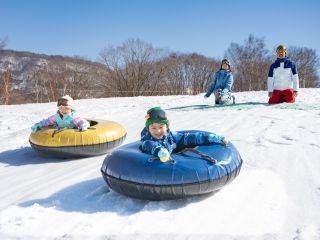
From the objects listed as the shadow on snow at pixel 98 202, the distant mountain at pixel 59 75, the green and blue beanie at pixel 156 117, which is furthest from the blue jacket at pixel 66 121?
the distant mountain at pixel 59 75

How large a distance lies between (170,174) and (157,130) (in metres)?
0.53

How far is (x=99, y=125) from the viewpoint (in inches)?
198

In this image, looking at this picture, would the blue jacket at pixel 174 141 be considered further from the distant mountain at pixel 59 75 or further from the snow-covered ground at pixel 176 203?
the distant mountain at pixel 59 75

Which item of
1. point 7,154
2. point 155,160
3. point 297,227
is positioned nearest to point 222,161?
point 155,160

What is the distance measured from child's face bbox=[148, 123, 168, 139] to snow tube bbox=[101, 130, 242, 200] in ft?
0.80

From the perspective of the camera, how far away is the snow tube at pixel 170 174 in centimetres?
297

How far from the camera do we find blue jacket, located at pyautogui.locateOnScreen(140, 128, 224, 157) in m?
3.33

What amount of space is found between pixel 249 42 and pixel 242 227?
32860 mm

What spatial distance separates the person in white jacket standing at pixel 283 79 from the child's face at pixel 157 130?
19.0 ft

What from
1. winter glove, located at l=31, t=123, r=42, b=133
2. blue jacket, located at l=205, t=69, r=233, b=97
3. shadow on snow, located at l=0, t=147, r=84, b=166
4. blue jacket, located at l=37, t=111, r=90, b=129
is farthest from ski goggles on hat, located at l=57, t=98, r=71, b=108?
blue jacket, located at l=205, t=69, r=233, b=97

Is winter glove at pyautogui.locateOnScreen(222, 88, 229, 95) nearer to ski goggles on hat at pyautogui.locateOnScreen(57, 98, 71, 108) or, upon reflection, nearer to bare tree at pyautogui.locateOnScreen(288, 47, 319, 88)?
ski goggles on hat at pyautogui.locateOnScreen(57, 98, 71, 108)

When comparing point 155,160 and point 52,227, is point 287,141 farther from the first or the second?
point 52,227

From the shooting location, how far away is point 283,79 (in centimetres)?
849

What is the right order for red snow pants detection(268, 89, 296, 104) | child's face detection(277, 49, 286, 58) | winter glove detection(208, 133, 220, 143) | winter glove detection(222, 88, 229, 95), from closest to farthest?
1. winter glove detection(208, 133, 220, 143)
2. child's face detection(277, 49, 286, 58)
3. red snow pants detection(268, 89, 296, 104)
4. winter glove detection(222, 88, 229, 95)
